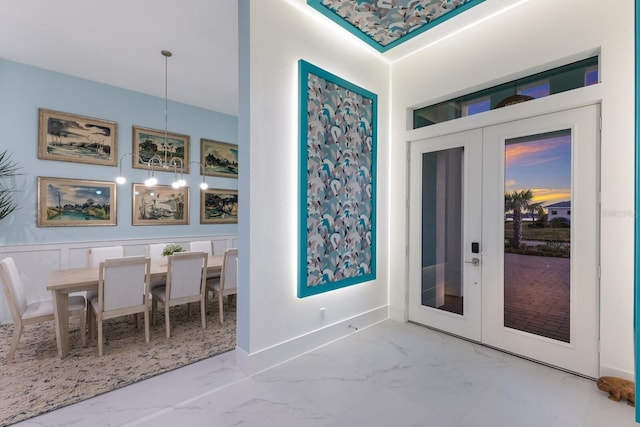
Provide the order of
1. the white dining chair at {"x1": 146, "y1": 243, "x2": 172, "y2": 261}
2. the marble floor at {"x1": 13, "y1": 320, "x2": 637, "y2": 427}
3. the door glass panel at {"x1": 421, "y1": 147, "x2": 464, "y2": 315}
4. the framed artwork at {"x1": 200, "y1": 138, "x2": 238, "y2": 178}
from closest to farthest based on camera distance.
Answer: the marble floor at {"x1": 13, "y1": 320, "x2": 637, "y2": 427}
the door glass panel at {"x1": 421, "y1": 147, "x2": 464, "y2": 315}
the white dining chair at {"x1": 146, "y1": 243, "x2": 172, "y2": 261}
the framed artwork at {"x1": 200, "y1": 138, "x2": 238, "y2": 178}

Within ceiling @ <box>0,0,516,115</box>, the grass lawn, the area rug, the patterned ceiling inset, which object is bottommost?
the area rug

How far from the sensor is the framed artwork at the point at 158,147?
4816mm

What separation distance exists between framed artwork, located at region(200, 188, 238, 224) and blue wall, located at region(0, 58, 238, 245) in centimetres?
15

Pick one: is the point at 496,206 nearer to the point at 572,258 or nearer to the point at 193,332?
the point at 572,258

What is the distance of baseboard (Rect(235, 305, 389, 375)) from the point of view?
253 centimetres

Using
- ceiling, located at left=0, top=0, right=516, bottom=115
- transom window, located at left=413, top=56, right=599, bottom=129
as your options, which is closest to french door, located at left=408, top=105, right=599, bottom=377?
transom window, located at left=413, top=56, right=599, bottom=129

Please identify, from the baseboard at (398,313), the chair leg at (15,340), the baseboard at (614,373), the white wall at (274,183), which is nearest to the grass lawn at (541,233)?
the baseboard at (614,373)

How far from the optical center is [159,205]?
16.7ft

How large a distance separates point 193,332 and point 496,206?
144 inches

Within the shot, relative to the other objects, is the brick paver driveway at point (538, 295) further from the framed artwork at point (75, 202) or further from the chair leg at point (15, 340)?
the framed artwork at point (75, 202)

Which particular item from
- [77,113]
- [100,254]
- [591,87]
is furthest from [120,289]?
[591,87]

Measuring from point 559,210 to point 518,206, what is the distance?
315mm

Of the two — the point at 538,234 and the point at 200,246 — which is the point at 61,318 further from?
the point at 538,234

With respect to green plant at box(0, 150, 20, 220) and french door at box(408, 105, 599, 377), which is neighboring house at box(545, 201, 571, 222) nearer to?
french door at box(408, 105, 599, 377)
